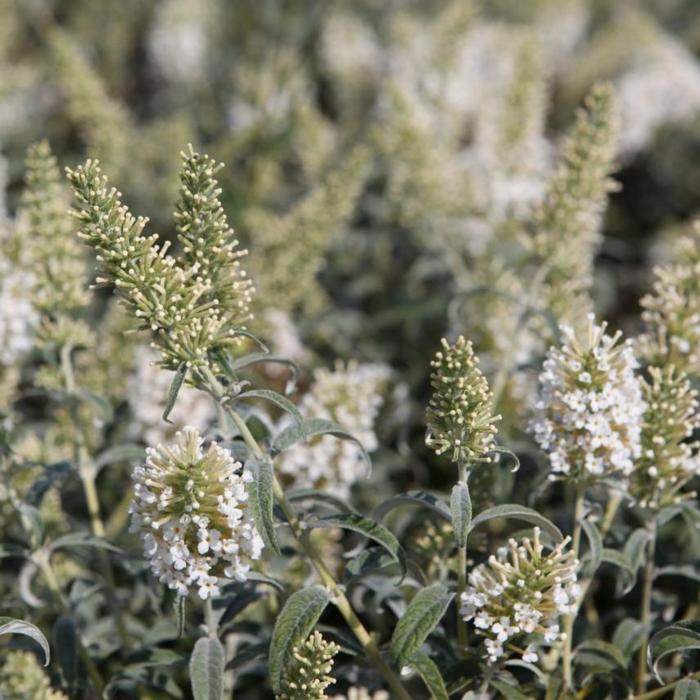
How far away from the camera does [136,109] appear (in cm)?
671

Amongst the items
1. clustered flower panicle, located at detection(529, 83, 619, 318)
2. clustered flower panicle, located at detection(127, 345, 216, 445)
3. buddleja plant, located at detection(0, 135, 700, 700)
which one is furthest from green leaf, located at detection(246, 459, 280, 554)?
clustered flower panicle, located at detection(529, 83, 619, 318)

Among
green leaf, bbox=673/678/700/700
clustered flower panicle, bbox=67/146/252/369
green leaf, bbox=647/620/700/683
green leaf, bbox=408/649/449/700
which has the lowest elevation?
green leaf, bbox=408/649/449/700

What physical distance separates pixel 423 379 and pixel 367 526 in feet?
6.80

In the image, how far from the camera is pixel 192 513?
72.7 inches

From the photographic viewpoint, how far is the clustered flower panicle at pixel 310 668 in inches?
73.5

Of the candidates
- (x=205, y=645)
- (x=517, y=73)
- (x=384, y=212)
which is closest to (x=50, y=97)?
(x=384, y=212)

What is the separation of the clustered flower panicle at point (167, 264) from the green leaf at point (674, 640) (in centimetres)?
104

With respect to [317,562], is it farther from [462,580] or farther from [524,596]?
[524,596]

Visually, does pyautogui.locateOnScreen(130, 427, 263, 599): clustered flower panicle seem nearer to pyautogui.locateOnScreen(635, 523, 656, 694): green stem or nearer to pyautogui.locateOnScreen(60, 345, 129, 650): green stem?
pyautogui.locateOnScreen(60, 345, 129, 650): green stem

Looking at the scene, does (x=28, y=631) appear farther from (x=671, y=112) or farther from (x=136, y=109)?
(x=136, y=109)

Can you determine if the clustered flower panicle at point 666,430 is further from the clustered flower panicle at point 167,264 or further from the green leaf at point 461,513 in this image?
the clustered flower panicle at point 167,264

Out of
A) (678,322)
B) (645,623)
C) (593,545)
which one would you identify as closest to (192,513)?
(593,545)

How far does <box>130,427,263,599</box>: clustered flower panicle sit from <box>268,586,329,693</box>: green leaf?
4.5 inches

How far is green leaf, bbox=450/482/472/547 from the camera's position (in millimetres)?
1840
